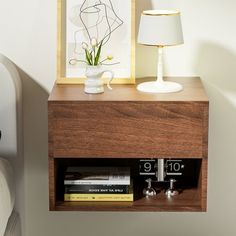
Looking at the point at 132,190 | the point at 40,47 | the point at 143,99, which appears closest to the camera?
the point at 143,99

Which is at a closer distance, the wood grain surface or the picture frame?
the wood grain surface

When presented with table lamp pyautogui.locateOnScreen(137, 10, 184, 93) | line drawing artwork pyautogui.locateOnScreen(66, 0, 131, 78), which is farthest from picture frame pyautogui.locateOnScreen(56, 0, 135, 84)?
table lamp pyautogui.locateOnScreen(137, 10, 184, 93)

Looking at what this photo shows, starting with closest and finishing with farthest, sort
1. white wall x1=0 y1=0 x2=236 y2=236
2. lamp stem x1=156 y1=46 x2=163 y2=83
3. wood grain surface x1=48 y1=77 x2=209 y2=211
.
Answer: wood grain surface x1=48 y1=77 x2=209 y2=211
lamp stem x1=156 y1=46 x2=163 y2=83
white wall x1=0 y1=0 x2=236 y2=236

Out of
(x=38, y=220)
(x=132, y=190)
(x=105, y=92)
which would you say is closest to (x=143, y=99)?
(x=105, y=92)

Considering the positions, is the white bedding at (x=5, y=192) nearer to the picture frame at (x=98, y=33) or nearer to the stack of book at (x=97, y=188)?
the stack of book at (x=97, y=188)

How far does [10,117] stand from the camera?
1979mm

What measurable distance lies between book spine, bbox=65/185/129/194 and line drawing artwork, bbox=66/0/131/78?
317mm

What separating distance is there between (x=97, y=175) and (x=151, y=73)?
0.34 metres

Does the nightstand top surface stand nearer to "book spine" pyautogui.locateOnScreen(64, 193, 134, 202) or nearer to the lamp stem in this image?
the lamp stem

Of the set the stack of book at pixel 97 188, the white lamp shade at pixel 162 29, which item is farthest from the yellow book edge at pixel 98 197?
the white lamp shade at pixel 162 29

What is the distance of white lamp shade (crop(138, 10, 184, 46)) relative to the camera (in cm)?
178

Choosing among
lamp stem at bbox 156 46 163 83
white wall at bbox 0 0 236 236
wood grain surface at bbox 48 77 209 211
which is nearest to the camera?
wood grain surface at bbox 48 77 209 211

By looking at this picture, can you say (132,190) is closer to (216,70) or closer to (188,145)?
(188,145)

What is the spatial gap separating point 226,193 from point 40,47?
71 centimetres
